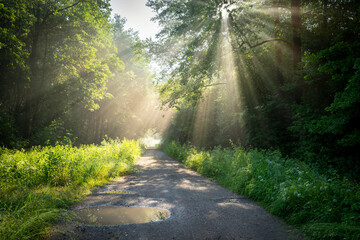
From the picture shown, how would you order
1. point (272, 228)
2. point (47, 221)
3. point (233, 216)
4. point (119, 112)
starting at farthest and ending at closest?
point (119, 112) < point (233, 216) < point (272, 228) < point (47, 221)

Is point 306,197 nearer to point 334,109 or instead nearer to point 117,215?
point 334,109

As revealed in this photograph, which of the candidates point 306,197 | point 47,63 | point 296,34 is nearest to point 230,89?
point 296,34

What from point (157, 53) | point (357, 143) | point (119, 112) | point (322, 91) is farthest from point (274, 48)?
point (119, 112)

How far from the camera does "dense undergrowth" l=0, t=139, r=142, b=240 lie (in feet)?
10.2

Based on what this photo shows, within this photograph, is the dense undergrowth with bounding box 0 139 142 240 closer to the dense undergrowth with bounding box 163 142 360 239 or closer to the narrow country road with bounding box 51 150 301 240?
the narrow country road with bounding box 51 150 301 240

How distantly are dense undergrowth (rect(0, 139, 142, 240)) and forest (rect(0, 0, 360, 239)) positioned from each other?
0.14ft

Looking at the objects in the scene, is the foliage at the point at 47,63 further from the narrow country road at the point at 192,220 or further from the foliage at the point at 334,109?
the foliage at the point at 334,109

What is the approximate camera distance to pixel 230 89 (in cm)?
1362

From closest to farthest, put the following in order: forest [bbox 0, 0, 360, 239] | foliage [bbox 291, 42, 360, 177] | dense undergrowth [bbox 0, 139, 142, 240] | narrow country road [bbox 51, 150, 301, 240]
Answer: dense undergrowth [bbox 0, 139, 142, 240]
narrow country road [bbox 51, 150, 301, 240]
forest [bbox 0, 0, 360, 239]
foliage [bbox 291, 42, 360, 177]

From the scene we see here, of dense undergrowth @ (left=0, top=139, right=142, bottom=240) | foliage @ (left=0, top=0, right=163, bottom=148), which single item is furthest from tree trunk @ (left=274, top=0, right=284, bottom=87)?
dense undergrowth @ (left=0, top=139, right=142, bottom=240)

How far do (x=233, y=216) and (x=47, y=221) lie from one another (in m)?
3.49

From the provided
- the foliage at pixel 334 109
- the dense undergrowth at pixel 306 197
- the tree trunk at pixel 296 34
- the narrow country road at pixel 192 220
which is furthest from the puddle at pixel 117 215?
the tree trunk at pixel 296 34

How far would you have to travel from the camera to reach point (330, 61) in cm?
625

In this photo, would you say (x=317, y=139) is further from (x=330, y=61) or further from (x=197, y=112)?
(x=197, y=112)
